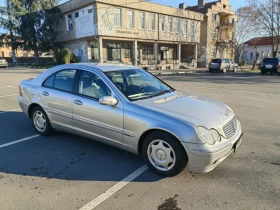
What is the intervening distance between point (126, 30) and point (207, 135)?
2618cm

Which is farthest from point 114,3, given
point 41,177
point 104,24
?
point 41,177

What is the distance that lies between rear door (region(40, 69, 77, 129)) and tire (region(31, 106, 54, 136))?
0.19m

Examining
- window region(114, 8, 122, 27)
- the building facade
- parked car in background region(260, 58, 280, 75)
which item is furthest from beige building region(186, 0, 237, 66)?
the building facade

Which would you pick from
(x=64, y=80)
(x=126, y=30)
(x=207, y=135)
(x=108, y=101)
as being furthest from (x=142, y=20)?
(x=207, y=135)

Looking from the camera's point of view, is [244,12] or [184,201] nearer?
[184,201]

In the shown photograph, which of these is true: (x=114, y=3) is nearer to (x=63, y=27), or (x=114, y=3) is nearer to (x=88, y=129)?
(x=63, y=27)

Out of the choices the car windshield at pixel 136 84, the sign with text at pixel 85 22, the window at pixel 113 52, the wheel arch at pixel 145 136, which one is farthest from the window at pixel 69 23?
the wheel arch at pixel 145 136

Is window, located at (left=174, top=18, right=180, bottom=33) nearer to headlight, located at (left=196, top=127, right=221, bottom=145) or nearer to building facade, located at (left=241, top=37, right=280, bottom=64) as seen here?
headlight, located at (left=196, top=127, right=221, bottom=145)

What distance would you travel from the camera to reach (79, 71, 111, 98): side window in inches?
151

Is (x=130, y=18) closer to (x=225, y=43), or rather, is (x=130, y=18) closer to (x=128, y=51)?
(x=128, y=51)

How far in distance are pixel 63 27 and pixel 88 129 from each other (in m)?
30.4

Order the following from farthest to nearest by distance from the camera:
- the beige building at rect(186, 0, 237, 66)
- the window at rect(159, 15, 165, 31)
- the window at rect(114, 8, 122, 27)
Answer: the beige building at rect(186, 0, 237, 66)
the window at rect(159, 15, 165, 31)
the window at rect(114, 8, 122, 27)

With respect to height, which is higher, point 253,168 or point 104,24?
point 104,24

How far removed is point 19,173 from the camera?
11.3 ft
